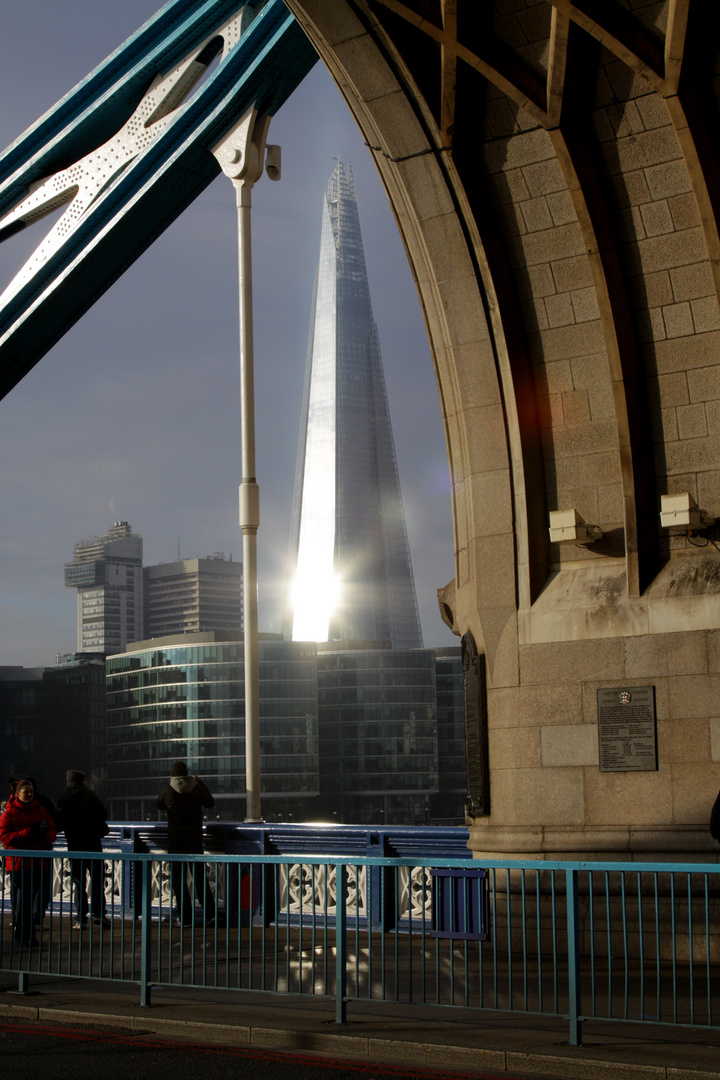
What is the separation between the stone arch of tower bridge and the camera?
30.6 ft

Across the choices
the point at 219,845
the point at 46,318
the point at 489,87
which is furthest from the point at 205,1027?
the point at 46,318

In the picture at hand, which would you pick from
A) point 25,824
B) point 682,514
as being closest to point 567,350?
point 682,514

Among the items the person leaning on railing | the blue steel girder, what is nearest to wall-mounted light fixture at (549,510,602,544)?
the person leaning on railing

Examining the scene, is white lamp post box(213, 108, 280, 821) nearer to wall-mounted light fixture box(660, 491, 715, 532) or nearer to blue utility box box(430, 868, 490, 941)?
blue utility box box(430, 868, 490, 941)

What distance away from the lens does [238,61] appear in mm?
16328

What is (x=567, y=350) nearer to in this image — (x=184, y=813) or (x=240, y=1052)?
(x=184, y=813)

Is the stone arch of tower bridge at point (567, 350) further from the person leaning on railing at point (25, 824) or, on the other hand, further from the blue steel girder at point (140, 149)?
the blue steel girder at point (140, 149)

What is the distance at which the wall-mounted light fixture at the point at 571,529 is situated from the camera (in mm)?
9781

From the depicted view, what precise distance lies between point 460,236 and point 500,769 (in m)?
4.66

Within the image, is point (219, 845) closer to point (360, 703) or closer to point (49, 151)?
point (49, 151)

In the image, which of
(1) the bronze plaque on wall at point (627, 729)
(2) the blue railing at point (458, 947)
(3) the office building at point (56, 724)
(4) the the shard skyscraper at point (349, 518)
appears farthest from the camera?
(4) the the shard skyscraper at point (349, 518)

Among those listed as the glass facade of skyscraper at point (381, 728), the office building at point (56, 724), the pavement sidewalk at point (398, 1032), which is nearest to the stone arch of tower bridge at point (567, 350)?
the pavement sidewalk at point (398, 1032)

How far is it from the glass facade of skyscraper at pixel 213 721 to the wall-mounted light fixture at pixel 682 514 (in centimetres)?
11499

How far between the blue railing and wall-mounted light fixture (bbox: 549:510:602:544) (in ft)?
8.86
